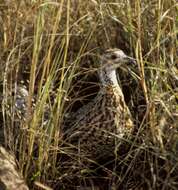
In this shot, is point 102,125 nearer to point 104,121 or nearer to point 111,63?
point 104,121

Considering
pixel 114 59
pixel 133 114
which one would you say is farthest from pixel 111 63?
pixel 133 114

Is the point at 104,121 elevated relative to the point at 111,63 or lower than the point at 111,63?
lower

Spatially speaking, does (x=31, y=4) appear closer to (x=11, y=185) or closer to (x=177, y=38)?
(x=177, y=38)

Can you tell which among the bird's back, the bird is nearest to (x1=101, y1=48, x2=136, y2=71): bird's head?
the bird

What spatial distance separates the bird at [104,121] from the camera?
3.25 m

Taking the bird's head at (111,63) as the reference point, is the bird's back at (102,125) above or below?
below

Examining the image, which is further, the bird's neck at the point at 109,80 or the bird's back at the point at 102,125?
the bird's neck at the point at 109,80

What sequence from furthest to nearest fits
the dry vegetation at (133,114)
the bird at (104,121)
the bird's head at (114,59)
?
the bird's head at (114,59) < the bird at (104,121) < the dry vegetation at (133,114)

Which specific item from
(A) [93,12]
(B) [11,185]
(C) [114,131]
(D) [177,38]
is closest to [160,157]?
(C) [114,131]

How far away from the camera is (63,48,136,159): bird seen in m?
3.25

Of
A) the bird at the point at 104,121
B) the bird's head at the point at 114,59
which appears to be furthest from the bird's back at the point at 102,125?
the bird's head at the point at 114,59

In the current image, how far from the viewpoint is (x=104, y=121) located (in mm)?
3328

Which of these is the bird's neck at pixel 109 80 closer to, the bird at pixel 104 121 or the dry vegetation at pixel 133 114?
the bird at pixel 104 121

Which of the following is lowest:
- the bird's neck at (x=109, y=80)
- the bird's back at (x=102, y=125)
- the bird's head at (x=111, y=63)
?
the bird's back at (x=102, y=125)
